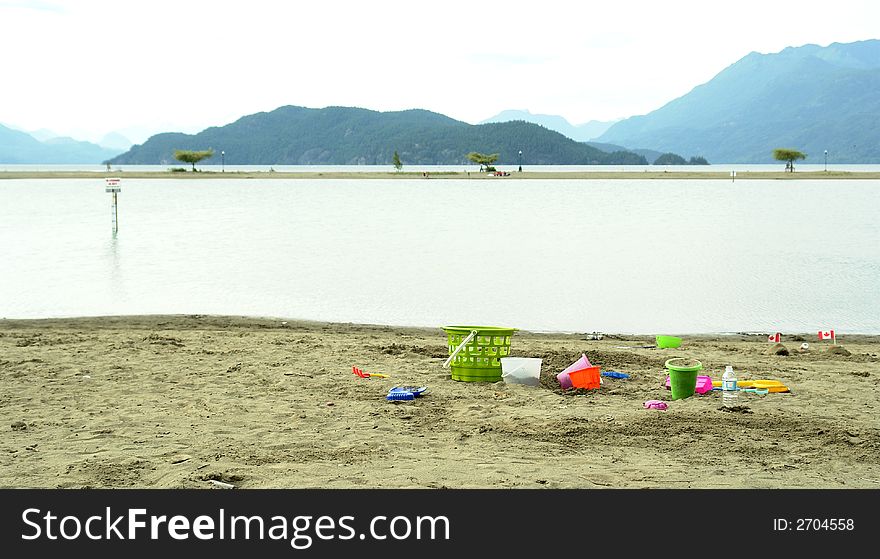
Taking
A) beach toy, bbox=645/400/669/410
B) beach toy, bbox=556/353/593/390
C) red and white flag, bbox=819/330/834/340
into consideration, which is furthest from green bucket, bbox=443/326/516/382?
red and white flag, bbox=819/330/834/340

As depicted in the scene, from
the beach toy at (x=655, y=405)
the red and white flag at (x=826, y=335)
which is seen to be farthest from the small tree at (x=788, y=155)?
the beach toy at (x=655, y=405)

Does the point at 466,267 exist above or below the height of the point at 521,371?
below

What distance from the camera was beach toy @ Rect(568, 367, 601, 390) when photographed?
7754mm

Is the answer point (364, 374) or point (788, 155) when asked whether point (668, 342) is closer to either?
point (364, 374)

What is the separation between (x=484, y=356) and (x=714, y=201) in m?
43.1

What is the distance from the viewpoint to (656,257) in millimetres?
22000

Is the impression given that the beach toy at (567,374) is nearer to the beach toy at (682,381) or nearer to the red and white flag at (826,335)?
the beach toy at (682,381)

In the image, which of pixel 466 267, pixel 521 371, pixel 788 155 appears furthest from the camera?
pixel 788 155

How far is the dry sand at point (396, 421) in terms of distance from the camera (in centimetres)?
533

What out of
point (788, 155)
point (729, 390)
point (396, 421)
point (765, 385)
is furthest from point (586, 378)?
point (788, 155)

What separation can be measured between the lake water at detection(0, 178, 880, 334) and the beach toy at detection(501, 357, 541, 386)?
439cm

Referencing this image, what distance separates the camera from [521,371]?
8.00 metres

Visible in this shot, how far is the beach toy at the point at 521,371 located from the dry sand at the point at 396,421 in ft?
0.37

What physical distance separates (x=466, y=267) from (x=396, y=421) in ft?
43.2
